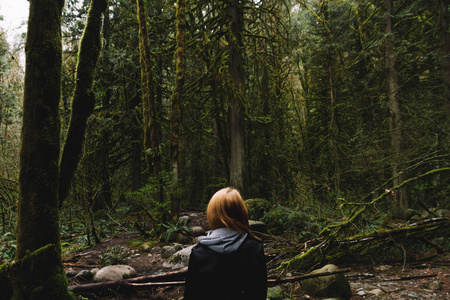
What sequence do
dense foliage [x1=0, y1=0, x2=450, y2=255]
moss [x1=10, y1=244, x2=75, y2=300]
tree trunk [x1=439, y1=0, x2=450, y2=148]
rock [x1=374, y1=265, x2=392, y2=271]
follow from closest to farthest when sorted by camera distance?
1. moss [x1=10, y1=244, x2=75, y2=300]
2. rock [x1=374, y1=265, x2=392, y2=271]
3. tree trunk [x1=439, y1=0, x2=450, y2=148]
4. dense foliage [x1=0, y1=0, x2=450, y2=255]

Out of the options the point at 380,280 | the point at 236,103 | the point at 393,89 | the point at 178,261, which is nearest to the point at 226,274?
the point at 380,280

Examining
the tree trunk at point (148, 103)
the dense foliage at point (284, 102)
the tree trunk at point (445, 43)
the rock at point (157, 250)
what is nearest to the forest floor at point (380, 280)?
the rock at point (157, 250)

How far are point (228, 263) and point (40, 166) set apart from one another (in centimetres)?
235

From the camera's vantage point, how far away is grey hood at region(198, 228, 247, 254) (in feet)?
6.42

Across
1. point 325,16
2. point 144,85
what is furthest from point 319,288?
point 325,16

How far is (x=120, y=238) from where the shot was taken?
8.12 metres

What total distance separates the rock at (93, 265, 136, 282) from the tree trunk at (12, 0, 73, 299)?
1794 mm

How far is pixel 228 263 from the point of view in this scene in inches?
77.5

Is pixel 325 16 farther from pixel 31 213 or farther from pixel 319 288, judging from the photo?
pixel 31 213

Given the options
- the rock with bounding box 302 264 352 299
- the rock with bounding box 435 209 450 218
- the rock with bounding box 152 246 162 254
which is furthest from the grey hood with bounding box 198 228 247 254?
the rock with bounding box 435 209 450 218

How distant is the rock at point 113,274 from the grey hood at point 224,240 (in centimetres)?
359

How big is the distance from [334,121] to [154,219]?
877 cm

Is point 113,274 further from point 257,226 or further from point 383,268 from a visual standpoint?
point 383,268

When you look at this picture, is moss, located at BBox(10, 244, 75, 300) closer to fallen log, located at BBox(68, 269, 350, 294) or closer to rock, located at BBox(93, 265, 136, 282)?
fallen log, located at BBox(68, 269, 350, 294)
